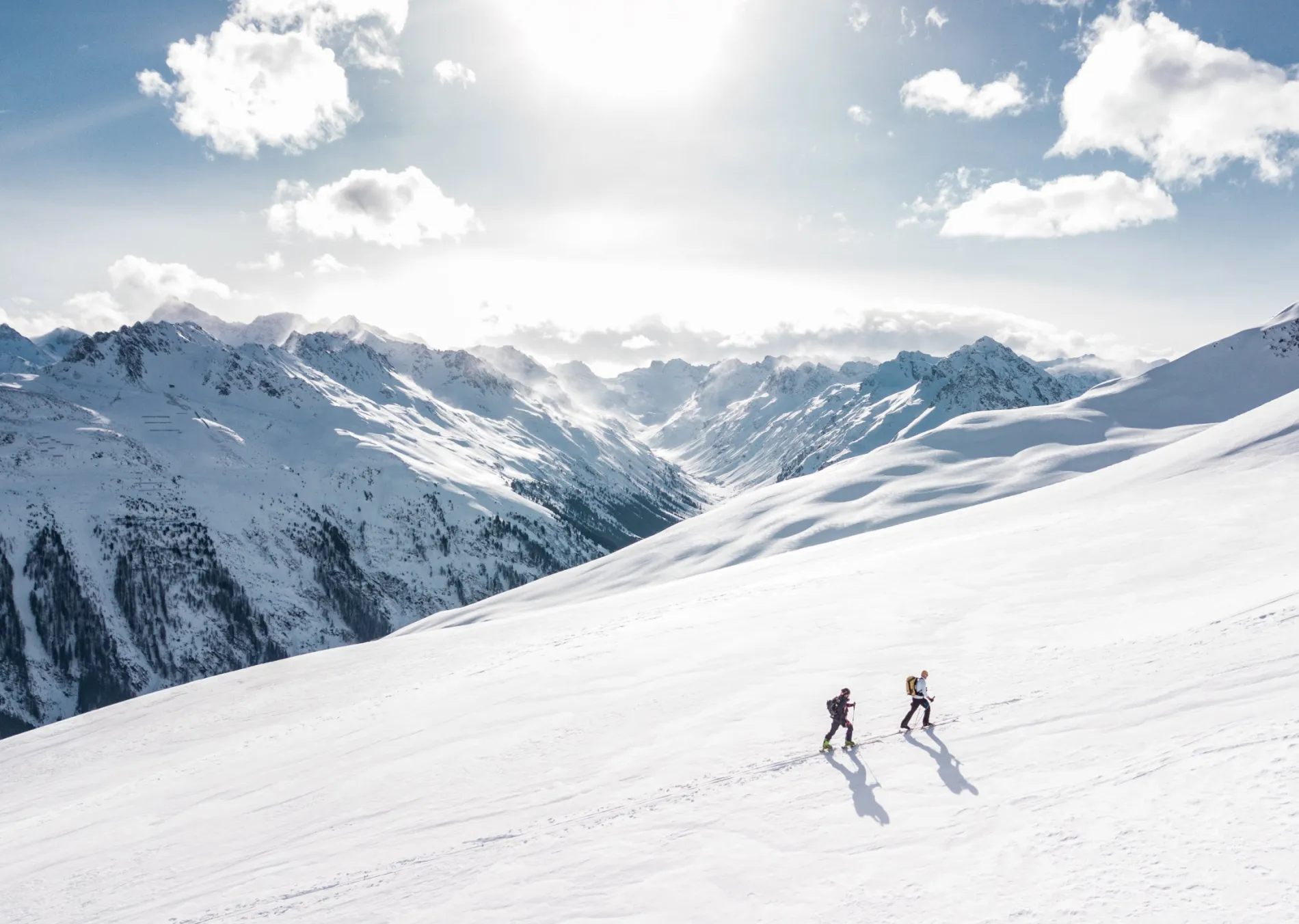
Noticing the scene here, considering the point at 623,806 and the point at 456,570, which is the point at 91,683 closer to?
the point at 456,570

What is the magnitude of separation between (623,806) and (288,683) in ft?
115

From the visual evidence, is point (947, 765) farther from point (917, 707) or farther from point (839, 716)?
point (839, 716)

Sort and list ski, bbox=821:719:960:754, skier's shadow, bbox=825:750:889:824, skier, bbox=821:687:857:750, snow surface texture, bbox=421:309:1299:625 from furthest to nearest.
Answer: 1. snow surface texture, bbox=421:309:1299:625
2. ski, bbox=821:719:960:754
3. skier, bbox=821:687:857:750
4. skier's shadow, bbox=825:750:889:824

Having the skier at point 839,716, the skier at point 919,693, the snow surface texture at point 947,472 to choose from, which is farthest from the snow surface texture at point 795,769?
the snow surface texture at point 947,472

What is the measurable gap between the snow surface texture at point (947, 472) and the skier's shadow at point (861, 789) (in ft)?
204

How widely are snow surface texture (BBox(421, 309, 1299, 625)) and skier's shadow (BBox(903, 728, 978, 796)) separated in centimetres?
6190

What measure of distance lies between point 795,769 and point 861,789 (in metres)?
1.88

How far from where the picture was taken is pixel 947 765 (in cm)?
1512

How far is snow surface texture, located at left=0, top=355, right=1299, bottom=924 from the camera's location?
11.5m

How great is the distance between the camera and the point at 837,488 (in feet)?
317

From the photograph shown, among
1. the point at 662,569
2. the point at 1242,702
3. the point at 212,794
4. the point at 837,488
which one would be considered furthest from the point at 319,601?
the point at 1242,702

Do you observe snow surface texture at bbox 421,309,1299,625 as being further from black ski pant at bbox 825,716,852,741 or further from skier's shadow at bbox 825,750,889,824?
skier's shadow at bbox 825,750,889,824

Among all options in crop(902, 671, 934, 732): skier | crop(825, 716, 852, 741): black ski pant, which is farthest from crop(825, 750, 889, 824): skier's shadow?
crop(902, 671, 934, 732): skier

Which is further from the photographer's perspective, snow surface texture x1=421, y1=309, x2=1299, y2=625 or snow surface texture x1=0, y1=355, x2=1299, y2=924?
snow surface texture x1=421, y1=309, x2=1299, y2=625
